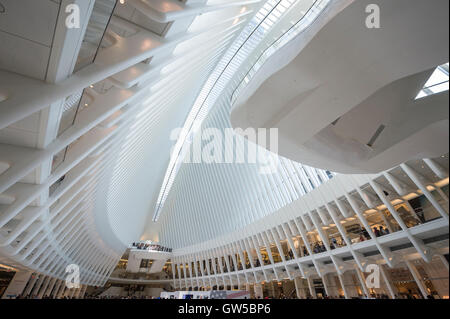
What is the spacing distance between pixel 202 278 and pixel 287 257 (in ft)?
53.1

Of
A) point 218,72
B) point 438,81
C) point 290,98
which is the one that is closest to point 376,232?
point 290,98

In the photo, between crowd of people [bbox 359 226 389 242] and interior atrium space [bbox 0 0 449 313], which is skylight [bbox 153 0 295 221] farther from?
crowd of people [bbox 359 226 389 242]

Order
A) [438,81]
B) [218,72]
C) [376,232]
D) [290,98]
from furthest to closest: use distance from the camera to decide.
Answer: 1. [218,72]
2. [376,232]
3. [290,98]
4. [438,81]

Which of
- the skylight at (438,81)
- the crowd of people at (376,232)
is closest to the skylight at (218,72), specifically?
the skylight at (438,81)

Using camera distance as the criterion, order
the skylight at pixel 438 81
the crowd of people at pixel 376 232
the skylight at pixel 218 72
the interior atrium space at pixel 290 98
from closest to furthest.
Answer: the skylight at pixel 438 81, the interior atrium space at pixel 290 98, the crowd of people at pixel 376 232, the skylight at pixel 218 72

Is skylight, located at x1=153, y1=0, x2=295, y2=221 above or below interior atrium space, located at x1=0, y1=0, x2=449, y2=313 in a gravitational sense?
above

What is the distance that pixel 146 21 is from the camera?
4.32 meters

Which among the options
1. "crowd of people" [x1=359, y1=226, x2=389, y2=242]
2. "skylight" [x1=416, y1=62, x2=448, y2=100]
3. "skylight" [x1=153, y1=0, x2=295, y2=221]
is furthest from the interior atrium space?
"skylight" [x1=153, y1=0, x2=295, y2=221]

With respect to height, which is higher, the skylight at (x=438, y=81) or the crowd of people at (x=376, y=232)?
the crowd of people at (x=376, y=232)

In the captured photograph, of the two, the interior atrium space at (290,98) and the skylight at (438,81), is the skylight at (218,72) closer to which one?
the interior atrium space at (290,98)

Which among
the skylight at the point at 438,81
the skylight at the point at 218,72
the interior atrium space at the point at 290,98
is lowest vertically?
the skylight at the point at 438,81

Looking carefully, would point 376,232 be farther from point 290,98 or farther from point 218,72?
point 218,72

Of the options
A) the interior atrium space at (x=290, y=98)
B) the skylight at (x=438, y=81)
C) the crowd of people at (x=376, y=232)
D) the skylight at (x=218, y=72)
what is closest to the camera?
the skylight at (x=438, y=81)

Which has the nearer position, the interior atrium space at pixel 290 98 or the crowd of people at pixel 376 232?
the interior atrium space at pixel 290 98
